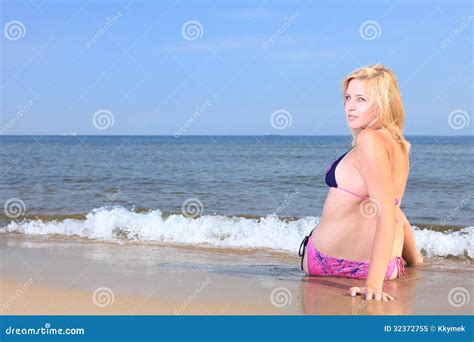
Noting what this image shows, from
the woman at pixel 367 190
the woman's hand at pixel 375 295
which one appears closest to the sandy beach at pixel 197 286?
the woman's hand at pixel 375 295

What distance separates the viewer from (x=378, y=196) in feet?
15.1

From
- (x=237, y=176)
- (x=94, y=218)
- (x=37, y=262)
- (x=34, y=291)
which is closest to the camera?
(x=34, y=291)

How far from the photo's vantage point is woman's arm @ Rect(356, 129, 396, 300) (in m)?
4.56

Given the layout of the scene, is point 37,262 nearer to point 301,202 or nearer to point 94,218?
point 94,218

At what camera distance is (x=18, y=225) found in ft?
33.3

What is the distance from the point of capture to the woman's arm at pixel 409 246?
571 centimetres

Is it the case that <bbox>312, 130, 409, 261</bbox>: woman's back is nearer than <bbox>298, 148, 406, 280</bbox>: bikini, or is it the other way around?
<bbox>312, 130, 409, 261</bbox>: woman's back
